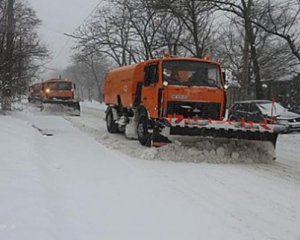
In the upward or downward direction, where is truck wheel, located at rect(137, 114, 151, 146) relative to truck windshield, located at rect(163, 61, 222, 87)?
downward

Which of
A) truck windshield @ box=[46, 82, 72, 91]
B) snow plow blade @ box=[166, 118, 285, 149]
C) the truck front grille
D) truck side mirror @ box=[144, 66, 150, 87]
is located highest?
truck side mirror @ box=[144, 66, 150, 87]

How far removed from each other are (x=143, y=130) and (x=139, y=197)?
21.9ft

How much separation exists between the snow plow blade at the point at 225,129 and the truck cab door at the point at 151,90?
1595 mm

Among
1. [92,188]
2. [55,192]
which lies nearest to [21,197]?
[55,192]

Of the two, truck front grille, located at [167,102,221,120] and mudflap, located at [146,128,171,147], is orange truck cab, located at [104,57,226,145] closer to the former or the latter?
truck front grille, located at [167,102,221,120]

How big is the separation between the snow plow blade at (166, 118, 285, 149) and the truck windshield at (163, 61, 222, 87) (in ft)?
6.65

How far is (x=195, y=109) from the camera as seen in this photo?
12.9m

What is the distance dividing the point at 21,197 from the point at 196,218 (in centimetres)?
229

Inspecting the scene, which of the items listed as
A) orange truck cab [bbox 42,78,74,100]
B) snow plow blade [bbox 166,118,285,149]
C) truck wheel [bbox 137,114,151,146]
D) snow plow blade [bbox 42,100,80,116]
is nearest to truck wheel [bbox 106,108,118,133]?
truck wheel [bbox 137,114,151,146]

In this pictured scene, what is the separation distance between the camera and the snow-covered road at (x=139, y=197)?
555cm

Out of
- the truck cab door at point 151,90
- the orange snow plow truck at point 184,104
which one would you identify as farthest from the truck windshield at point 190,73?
the truck cab door at point 151,90

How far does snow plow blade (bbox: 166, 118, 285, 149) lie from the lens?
37.1 feet

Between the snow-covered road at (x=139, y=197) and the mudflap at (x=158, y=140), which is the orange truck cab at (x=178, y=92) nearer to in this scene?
the mudflap at (x=158, y=140)

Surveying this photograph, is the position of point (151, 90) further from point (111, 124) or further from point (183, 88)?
point (111, 124)
